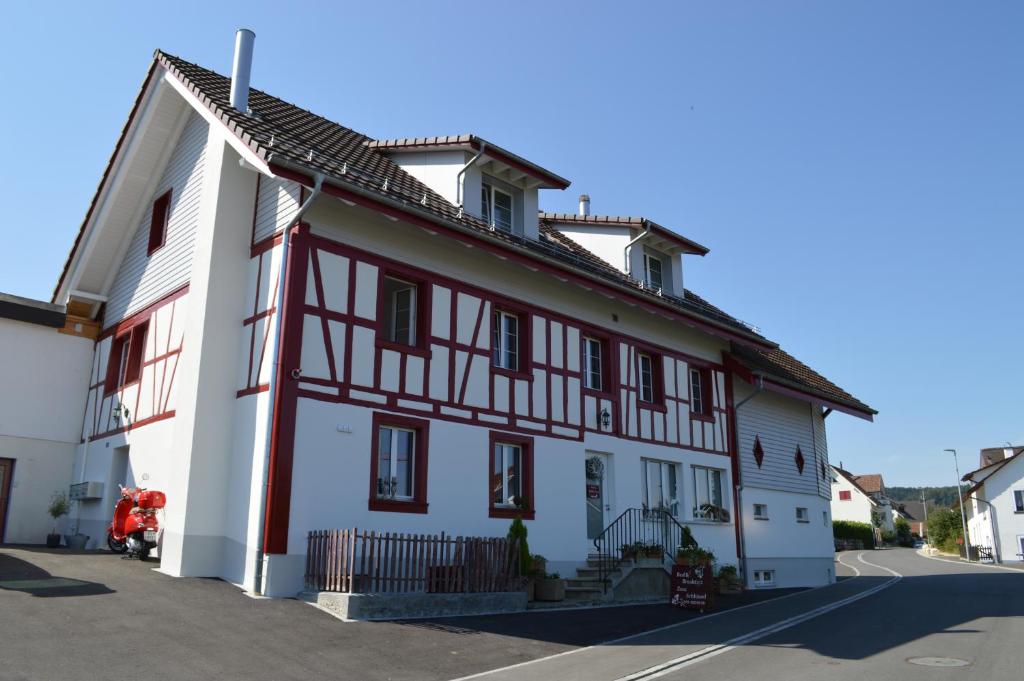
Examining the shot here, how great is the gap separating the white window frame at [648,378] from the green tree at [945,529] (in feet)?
172

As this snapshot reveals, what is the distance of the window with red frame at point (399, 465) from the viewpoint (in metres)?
15.0

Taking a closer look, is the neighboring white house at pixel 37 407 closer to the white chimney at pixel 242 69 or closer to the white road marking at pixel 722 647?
the white chimney at pixel 242 69

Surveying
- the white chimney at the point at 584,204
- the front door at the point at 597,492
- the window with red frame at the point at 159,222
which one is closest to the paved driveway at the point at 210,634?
the front door at the point at 597,492

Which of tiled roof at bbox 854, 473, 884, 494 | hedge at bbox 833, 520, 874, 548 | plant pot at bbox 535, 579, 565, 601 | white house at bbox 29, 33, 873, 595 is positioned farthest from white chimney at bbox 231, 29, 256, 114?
tiled roof at bbox 854, 473, 884, 494

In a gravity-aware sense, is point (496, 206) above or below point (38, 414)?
above

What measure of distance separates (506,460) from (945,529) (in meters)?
61.0

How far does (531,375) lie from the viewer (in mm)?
18406

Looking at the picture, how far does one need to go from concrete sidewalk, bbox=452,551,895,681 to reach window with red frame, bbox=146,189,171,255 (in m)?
12.8

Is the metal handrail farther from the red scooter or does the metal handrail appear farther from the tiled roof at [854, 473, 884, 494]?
the tiled roof at [854, 473, 884, 494]

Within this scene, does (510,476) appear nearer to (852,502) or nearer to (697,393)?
(697,393)

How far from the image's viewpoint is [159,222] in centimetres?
1923

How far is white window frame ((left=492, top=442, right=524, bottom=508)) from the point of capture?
1728 cm

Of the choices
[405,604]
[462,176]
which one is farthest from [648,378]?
[405,604]

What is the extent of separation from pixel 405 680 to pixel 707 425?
51.1 ft
